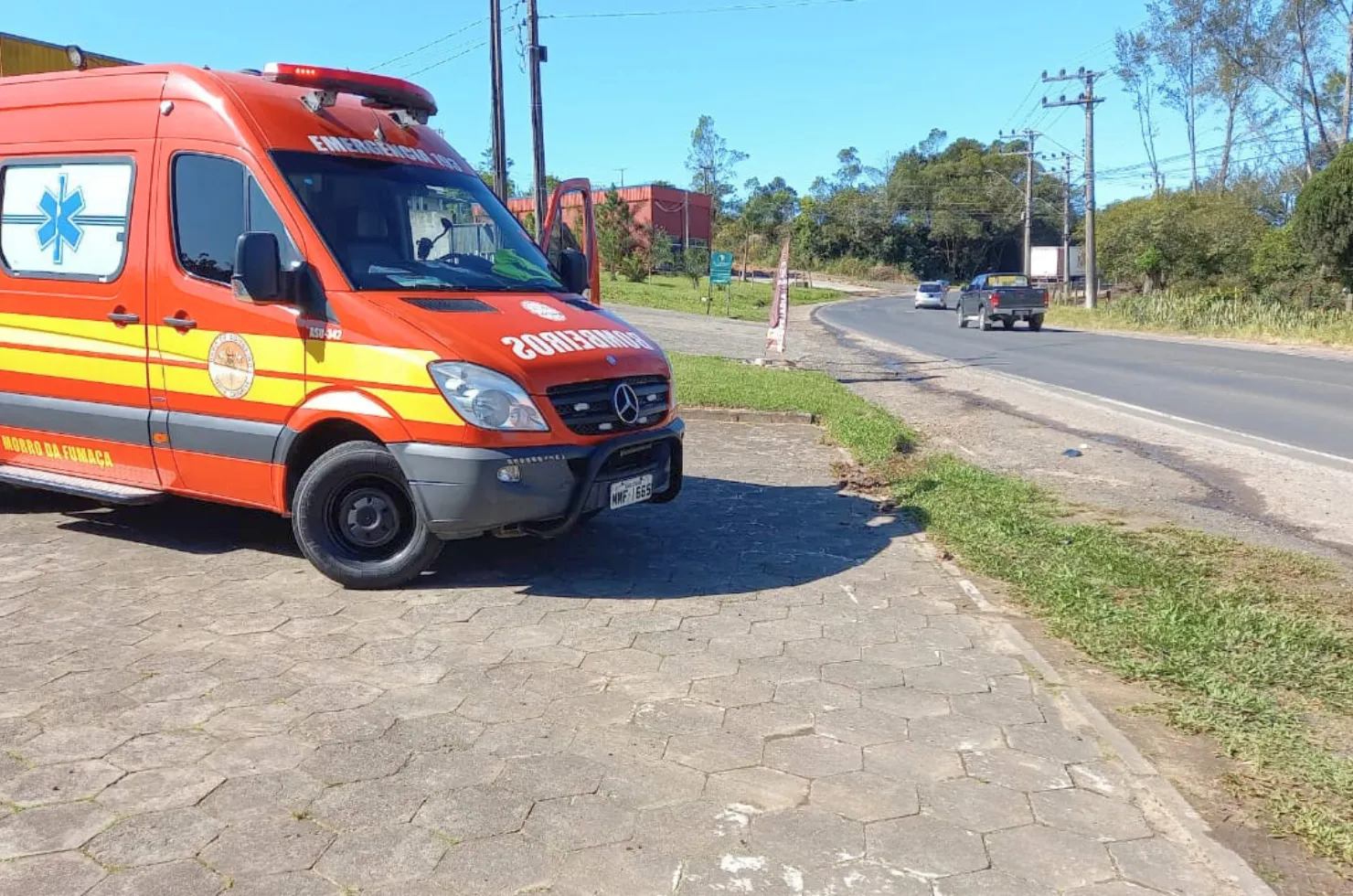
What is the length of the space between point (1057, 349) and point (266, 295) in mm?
22296

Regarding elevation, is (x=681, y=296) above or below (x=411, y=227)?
above

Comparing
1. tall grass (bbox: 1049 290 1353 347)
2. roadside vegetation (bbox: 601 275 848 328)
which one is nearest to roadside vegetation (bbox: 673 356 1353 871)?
tall grass (bbox: 1049 290 1353 347)

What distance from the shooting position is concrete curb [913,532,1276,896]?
2879 millimetres

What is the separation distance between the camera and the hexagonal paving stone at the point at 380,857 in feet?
9.16


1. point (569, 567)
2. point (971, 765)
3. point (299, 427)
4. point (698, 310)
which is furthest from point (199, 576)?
point (698, 310)

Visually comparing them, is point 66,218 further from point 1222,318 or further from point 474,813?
point 1222,318

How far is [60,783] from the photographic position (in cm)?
326

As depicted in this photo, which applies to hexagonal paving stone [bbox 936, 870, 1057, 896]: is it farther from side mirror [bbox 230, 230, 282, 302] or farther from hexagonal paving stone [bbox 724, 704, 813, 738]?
side mirror [bbox 230, 230, 282, 302]

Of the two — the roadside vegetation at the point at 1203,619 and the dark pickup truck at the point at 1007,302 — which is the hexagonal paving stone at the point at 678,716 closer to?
the roadside vegetation at the point at 1203,619

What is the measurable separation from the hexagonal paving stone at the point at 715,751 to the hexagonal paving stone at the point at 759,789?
0.06 m

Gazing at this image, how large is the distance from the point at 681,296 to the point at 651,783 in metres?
43.3

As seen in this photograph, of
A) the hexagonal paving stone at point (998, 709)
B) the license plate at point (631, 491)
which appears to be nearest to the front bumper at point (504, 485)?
the license plate at point (631, 491)

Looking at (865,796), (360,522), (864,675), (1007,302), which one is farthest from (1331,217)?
(865,796)

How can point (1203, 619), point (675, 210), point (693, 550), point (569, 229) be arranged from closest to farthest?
point (1203, 619)
point (693, 550)
point (569, 229)
point (675, 210)
